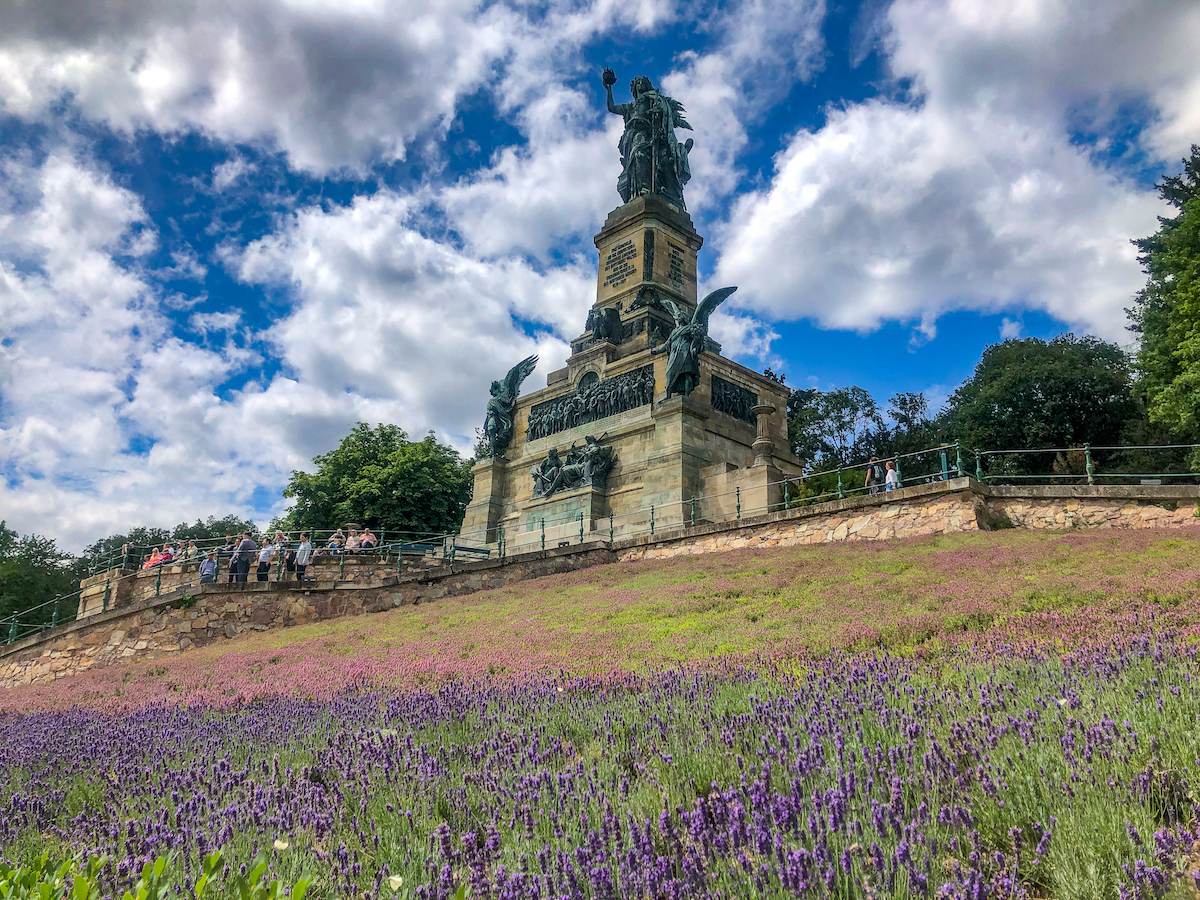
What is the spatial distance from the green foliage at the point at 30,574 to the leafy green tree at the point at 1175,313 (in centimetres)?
5501

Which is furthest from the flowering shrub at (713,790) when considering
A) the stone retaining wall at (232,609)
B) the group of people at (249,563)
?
the group of people at (249,563)

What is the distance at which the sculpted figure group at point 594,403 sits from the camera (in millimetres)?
29500

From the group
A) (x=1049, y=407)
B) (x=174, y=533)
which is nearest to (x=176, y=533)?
(x=174, y=533)

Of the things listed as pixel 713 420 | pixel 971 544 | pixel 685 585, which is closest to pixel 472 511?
pixel 713 420

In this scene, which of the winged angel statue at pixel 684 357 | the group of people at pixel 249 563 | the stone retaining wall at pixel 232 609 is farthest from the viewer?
the winged angel statue at pixel 684 357

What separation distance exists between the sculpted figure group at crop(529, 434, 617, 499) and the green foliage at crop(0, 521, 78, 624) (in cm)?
3510

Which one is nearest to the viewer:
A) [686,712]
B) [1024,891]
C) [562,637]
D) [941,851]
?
[1024,891]

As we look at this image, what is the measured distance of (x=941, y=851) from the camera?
3.21 m

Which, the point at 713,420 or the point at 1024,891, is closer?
the point at 1024,891

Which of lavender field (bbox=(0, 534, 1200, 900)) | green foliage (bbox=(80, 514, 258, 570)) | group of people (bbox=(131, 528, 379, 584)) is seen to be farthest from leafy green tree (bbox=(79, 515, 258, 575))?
lavender field (bbox=(0, 534, 1200, 900))

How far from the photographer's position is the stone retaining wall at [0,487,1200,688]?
18.3 m

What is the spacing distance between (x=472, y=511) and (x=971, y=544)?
21363 millimetres

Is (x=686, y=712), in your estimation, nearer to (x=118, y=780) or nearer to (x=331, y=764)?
(x=331, y=764)

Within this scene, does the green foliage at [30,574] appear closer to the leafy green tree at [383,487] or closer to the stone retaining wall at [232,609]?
the leafy green tree at [383,487]
